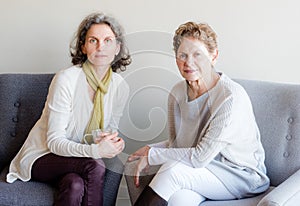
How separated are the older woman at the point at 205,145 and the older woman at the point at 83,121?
171 millimetres

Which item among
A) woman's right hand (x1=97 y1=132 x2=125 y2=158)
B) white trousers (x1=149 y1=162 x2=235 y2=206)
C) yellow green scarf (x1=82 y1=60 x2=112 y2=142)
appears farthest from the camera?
yellow green scarf (x1=82 y1=60 x2=112 y2=142)

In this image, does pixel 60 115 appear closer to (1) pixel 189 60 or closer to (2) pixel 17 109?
(2) pixel 17 109

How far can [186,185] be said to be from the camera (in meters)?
1.94

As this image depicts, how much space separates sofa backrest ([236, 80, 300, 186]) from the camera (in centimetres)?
213

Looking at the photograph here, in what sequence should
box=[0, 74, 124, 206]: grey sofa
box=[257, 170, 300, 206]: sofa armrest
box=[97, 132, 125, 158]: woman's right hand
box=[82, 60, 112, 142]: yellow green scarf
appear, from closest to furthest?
box=[257, 170, 300, 206]: sofa armrest < box=[97, 132, 125, 158]: woman's right hand < box=[82, 60, 112, 142]: yellow green scarf < box=[0, 74, 124, 206]: grey sofa

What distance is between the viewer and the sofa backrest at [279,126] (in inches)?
83.9

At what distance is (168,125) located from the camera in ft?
7.09

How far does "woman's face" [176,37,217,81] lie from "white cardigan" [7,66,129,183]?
0.95 feet

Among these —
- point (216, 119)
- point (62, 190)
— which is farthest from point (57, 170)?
point (216, 119)

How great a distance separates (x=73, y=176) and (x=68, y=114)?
28 cm

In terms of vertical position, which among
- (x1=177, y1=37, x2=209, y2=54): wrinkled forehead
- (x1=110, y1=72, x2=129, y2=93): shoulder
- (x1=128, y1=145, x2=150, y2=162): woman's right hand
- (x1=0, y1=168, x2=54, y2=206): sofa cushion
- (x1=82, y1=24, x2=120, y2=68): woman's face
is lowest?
(x1=0, y1=168, x2=54, y2=206): sofa cushion

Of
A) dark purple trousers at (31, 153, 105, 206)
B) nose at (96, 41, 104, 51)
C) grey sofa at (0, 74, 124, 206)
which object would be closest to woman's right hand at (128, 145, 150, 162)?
dark purple trousers at (31, 153, 105, 206)

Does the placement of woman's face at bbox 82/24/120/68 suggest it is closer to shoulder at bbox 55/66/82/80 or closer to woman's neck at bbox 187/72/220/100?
shoulder at bbox 55/66/82/80

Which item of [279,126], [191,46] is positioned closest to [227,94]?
[191,46]
